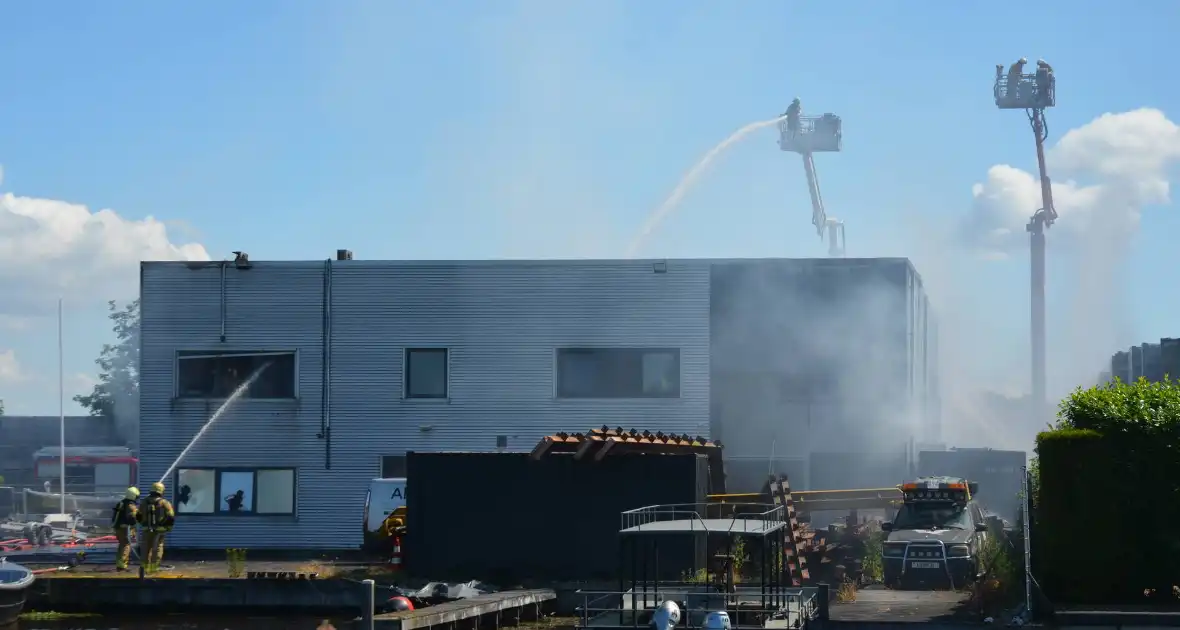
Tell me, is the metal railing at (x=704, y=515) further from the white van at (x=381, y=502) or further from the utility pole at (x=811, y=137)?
the utility pole at (x=811, y=137)

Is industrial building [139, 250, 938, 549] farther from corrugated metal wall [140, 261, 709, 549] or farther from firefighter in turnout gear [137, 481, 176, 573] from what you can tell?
firefighter in turnout gear [137, 481, 176, 573]

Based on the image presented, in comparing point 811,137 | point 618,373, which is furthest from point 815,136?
point 618,373

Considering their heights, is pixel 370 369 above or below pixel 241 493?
above

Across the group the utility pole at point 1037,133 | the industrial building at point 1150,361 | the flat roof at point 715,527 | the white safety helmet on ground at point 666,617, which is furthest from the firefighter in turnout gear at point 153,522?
the utility pole at point 1037,133

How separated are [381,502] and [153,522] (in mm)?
6925

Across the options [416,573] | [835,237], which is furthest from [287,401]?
[835,237]

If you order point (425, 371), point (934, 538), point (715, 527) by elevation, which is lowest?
point (934, 538)

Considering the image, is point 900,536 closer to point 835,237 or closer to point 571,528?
point 571,528

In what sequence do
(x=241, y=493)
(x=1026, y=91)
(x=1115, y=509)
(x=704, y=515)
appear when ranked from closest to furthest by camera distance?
(x=1115, y=509)
(x=704, y=515)
(x=241, y=493)
(x=1026, y=91)

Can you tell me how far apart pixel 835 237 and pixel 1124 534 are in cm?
7842

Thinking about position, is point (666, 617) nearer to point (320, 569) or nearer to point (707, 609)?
point (707, 609)

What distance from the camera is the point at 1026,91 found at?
95125mm

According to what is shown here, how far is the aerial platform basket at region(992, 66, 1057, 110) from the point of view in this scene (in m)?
94.7

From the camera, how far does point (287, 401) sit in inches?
1556
